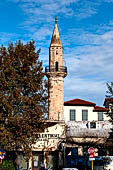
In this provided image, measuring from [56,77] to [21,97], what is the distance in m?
19.2

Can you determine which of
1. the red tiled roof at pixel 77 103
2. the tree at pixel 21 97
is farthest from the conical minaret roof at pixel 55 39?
the tree at pixel 21 97

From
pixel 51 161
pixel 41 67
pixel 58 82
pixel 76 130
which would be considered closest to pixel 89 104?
pixel 58 82

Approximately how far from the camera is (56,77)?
4556 cm

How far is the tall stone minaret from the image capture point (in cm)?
4484

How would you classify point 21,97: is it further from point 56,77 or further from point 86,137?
point 56,77

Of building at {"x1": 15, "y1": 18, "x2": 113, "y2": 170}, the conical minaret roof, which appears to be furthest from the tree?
the conical minaret roof

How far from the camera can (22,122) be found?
2569cm

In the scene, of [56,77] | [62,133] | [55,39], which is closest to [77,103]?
[56,77]

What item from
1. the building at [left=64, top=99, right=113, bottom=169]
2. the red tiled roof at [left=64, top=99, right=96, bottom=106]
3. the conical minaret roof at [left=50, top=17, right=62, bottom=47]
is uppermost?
the conical minaret roof at [left=50, top=17, right=62, bottom=47]

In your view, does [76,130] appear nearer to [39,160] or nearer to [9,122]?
[39,160]

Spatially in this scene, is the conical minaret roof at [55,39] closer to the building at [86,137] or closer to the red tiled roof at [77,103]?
the red tiled roof at [77,103]

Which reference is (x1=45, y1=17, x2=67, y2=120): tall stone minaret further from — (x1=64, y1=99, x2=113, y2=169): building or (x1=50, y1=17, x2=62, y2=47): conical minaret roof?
(x1=64, y1=99, x2=113, y2=169): building

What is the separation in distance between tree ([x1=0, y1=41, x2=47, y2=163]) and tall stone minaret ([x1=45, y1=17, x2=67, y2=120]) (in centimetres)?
1650

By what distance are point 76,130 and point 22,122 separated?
1361 cm
